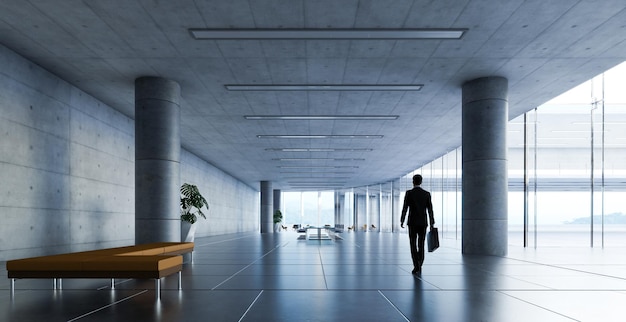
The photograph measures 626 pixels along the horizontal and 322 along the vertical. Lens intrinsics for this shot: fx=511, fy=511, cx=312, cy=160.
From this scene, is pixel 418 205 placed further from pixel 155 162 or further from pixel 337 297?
pixel 155 162

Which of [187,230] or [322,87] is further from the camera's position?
[187,230]

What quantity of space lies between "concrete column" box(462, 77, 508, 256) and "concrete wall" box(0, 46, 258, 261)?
1258 centimetres

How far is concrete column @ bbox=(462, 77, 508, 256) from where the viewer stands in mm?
15609

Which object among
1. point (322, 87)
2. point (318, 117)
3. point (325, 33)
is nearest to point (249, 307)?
point (325, 33)

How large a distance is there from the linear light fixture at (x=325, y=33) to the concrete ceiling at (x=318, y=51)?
190 millimetres

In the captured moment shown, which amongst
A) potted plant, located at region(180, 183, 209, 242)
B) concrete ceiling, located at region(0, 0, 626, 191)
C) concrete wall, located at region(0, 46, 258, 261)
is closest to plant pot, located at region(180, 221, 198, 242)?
potted plant, located at region(180, 183, 209, 242)

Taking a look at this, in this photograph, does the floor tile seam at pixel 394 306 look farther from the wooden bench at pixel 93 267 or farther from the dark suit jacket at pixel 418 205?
the wooden bench at pixel 93 267

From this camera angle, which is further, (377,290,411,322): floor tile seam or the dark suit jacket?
the dark suit jacket

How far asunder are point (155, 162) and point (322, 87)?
19.3 feet

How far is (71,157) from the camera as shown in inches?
649

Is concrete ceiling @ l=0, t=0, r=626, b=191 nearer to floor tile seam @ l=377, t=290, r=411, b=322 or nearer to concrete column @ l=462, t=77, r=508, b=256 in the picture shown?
concrete column @ l=462, t=77, r=508, b=256

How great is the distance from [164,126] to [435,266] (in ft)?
29.9

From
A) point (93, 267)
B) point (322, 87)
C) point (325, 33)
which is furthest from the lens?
point (322, 87)

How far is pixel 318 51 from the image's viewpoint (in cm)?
1338
